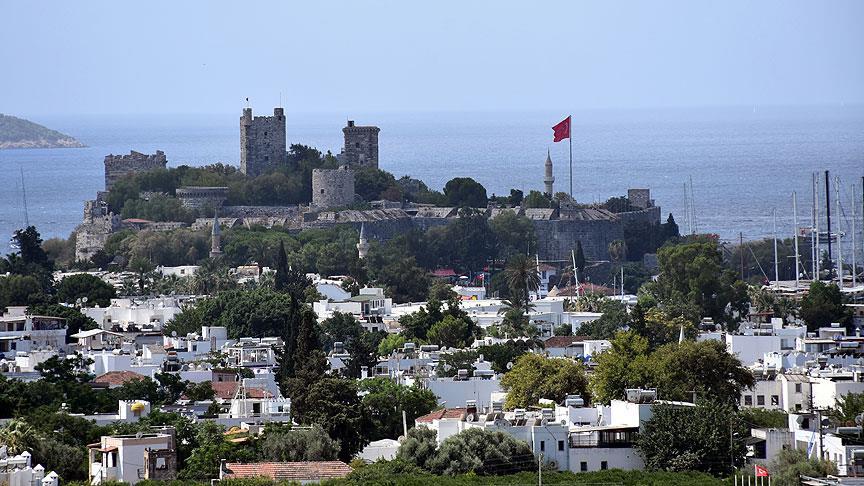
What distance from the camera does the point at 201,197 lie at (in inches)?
4771

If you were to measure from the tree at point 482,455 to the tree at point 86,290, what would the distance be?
135 ft

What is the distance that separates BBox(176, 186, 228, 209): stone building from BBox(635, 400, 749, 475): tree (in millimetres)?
79589

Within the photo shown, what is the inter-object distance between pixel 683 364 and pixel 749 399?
2909 millimetres

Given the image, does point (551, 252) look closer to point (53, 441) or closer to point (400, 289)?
point (400, 289)

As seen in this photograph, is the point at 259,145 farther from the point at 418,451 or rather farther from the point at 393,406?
the point at 418,451

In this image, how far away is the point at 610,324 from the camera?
234 feet

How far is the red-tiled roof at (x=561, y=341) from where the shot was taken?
66.9 m

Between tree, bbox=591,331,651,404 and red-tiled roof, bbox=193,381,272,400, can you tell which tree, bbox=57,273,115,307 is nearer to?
red-tiled roof, bbox=193,381,272,400

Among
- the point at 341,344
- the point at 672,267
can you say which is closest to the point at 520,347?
the point at 341,344

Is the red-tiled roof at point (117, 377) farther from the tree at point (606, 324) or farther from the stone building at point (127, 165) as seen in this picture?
the stone building at point (127, 165)

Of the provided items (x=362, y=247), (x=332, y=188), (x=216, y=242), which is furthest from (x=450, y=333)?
(x=332, y=188)

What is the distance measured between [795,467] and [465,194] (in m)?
80.7

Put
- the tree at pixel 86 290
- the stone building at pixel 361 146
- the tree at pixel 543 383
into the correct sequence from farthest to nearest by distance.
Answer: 1. the stone building at pixel 361 146
2. the tree at pixel 86 290
3. the tree at pixel 543 383

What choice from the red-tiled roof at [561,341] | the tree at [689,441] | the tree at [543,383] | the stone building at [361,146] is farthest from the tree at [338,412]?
the stone building at [361,146]
